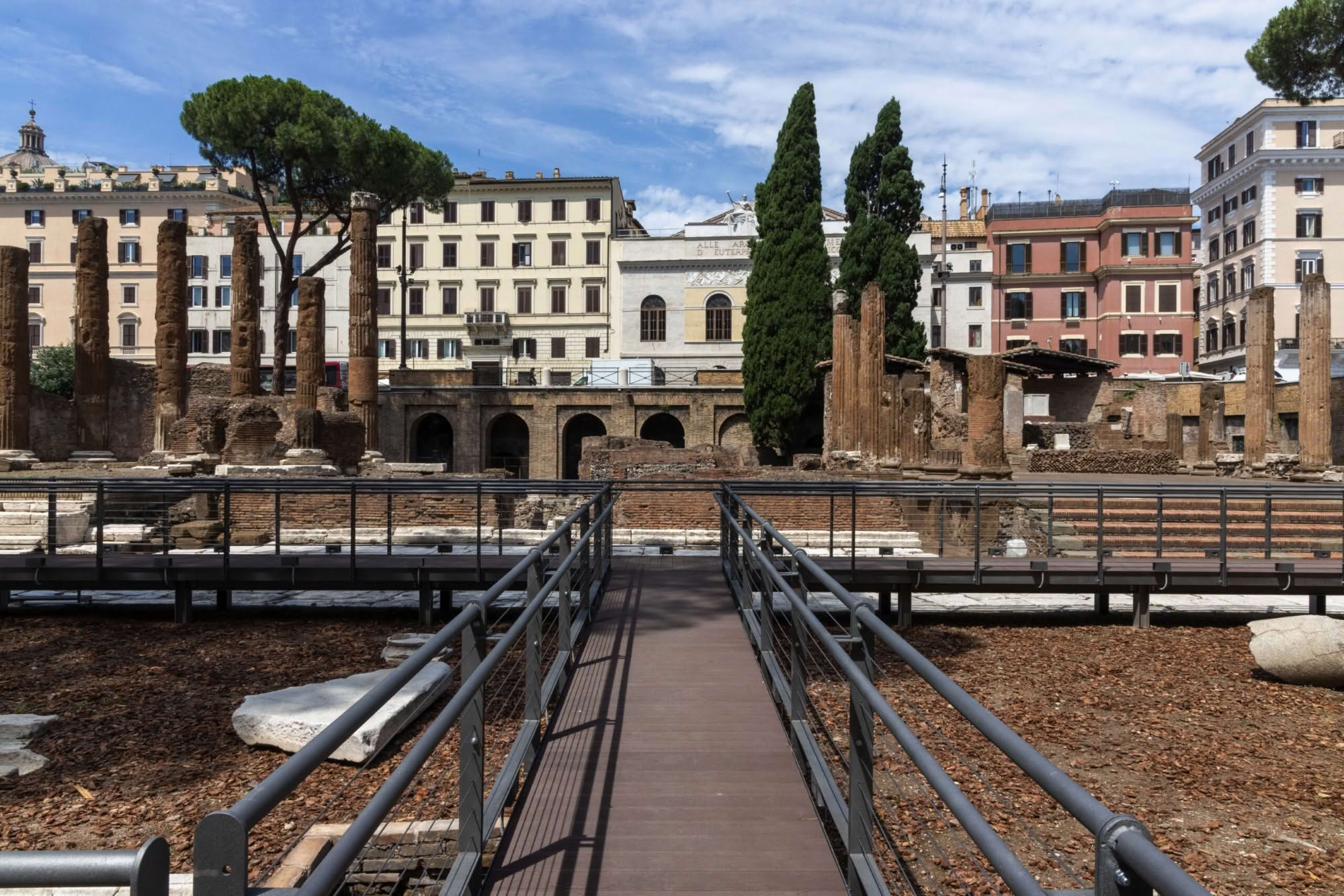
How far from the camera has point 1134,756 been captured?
23.1 ft

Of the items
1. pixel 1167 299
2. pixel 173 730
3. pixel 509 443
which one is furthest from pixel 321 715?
pixel 1167 299

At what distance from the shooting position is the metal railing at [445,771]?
187 cm

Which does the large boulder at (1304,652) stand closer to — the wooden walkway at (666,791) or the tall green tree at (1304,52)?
the wooden walkway at (666,791)

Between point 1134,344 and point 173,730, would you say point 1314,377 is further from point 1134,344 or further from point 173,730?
point 1134,344

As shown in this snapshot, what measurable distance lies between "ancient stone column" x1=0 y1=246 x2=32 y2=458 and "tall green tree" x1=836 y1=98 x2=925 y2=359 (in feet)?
89.8

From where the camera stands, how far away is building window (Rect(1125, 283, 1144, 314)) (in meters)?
53.7

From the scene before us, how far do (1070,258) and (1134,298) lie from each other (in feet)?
14.2

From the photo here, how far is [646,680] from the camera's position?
22.3 feet

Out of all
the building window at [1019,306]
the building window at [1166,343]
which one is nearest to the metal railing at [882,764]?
the building window at [1166,343]

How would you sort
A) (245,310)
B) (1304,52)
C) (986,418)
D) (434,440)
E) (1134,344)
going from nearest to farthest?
1. (986,418)
2. (1304,52)
3. (245,310)
4. (434,440)
5. (1134,344)

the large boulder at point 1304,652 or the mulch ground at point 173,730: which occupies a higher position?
the large boulder at point 1304,652

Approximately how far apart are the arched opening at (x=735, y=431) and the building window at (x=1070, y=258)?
23.9 metres

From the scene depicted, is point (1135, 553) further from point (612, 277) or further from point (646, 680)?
point (612, 277)

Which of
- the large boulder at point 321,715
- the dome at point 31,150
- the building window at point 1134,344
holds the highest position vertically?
the dome at point 31,150
